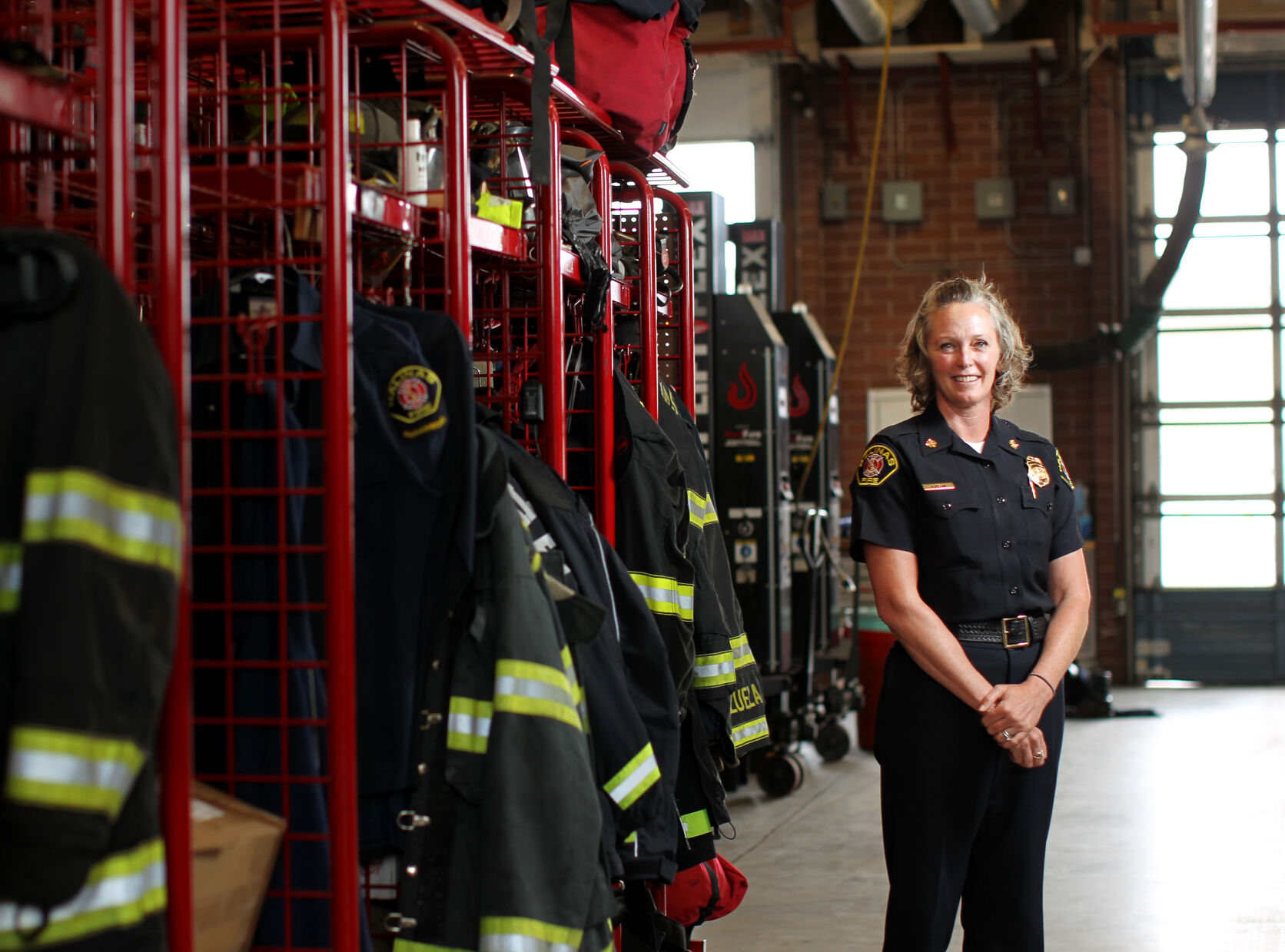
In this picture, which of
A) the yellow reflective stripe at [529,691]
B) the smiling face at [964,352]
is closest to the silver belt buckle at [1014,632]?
the smiling face at [964,352]

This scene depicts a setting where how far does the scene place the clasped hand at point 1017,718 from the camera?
2592mm

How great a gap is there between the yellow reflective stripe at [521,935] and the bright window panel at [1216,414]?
8487mm

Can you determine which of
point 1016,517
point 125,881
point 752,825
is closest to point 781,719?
point 752,825

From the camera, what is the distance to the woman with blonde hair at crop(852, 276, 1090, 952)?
2.64m

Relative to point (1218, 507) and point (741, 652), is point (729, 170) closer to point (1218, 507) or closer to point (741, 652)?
point (1218, 507)

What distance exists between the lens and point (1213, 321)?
9.40m

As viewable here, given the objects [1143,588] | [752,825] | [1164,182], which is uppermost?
[1164,182]

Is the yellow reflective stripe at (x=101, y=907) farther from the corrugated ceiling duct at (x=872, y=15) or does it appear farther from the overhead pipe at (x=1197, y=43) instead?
the corrugated ceiling duct at (x=872, y=15)

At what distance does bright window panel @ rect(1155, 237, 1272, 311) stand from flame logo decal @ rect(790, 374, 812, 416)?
369cm

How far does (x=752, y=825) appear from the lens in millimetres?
5496

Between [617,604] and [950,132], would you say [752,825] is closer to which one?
[617,604]

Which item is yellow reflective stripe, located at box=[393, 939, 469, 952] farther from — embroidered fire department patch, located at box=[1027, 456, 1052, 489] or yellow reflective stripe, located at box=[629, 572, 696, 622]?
embroidered fire department patch, located at box=[1027, 456, 1052, 489]

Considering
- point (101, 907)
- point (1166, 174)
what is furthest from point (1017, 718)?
point (1166, 174)

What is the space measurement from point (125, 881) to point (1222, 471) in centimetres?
921
